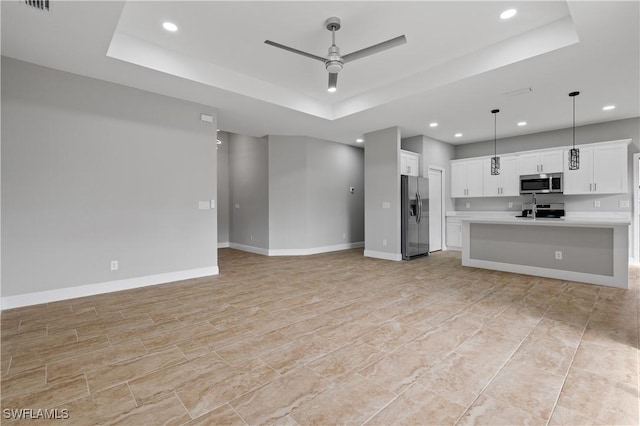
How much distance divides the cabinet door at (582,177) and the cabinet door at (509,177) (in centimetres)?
88

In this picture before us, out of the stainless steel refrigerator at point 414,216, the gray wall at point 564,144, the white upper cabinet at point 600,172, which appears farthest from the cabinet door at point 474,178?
the white upper cabinet at point 600,172

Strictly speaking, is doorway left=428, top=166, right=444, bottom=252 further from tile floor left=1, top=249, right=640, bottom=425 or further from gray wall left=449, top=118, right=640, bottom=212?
tile floor left=1, top=249, right=640, bottom=425

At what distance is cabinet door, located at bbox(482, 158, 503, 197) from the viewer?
7063 mm

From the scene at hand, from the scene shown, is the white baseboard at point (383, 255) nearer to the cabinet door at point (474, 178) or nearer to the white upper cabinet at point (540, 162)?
the cabinet door at point (474, 178)

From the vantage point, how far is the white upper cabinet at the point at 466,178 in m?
7.37

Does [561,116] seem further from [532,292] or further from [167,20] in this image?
[167,20]

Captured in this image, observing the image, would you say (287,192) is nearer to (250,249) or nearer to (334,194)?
(334,194)

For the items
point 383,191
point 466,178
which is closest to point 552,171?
point 466,178

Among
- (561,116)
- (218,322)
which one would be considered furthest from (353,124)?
(218,322)

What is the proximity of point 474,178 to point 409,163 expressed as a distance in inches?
81.7

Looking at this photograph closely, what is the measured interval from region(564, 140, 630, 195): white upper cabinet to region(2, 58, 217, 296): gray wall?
712 cm

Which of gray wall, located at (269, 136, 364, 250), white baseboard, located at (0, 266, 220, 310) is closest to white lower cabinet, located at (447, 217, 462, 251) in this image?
gray wall, located at (269, 136, 364, 250)

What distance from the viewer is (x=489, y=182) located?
7.19m

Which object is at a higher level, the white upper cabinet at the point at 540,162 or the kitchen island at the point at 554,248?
the white upper cabinet at the point at 540,162
